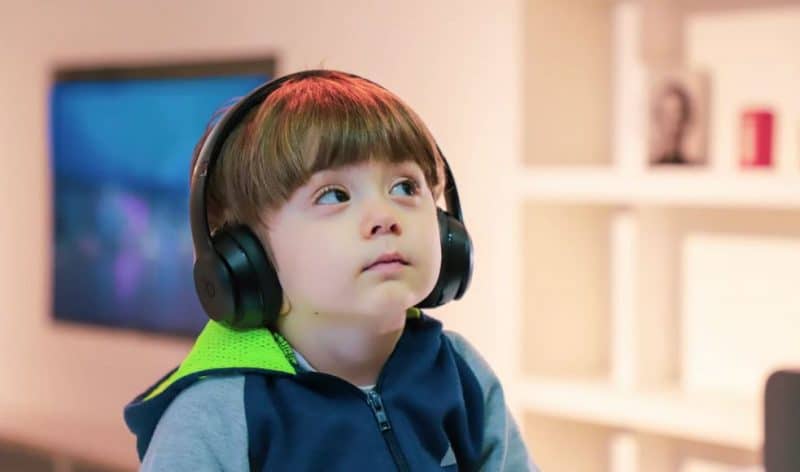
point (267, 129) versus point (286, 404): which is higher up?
point (267, 129)

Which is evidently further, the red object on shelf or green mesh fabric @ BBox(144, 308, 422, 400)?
the red object on shelf

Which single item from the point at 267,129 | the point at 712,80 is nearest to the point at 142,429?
the point at 267,129

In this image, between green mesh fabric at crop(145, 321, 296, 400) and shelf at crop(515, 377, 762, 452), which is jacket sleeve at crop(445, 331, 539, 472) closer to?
green mesh fabric at crop(145, 321, 296, 400)

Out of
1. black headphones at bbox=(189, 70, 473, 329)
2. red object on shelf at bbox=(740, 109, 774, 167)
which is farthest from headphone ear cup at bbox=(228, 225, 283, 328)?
red object on shelf at bbox=(740, 109, 774, 167)

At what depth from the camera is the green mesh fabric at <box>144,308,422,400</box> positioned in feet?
3.21

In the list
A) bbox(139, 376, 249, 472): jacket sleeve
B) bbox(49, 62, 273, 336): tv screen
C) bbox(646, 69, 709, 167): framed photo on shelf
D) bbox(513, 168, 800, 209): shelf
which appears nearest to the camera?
bbox(139, 376, 249, 472): jacket sleeve

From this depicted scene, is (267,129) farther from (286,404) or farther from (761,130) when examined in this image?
(761,130)

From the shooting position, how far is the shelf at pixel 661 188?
2197 millimetres

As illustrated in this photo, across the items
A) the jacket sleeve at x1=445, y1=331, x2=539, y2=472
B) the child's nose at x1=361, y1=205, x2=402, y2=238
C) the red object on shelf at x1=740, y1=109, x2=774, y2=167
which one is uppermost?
the red object on shelf at x1=740, y1=109, x2=774, y2=167

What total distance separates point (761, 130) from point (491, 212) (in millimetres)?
533

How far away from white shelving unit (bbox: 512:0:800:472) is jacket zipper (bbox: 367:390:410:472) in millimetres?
1408

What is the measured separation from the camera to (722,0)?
2494mm

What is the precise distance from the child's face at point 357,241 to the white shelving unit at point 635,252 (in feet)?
4.69

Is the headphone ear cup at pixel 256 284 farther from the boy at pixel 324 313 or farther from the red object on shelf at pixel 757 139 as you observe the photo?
the red object on shelf at pixel 757 139
